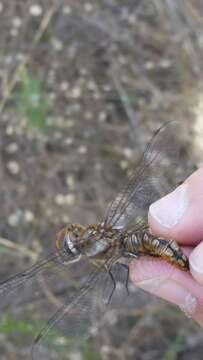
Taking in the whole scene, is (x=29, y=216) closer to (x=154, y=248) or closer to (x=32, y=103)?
(x=32, y=103)

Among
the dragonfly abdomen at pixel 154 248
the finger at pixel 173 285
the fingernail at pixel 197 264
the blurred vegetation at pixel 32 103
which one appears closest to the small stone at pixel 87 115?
the blurred vegetation at pixel 32 103

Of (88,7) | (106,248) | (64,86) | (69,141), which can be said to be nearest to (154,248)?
(106,248)

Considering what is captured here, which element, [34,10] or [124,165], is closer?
[124,165]

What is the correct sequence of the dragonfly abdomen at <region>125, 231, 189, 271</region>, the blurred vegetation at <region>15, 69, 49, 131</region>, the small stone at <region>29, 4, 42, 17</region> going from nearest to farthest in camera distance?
the dragonfly abdomen at <region>125, 231, 189, 271</region> → the blurred vegetation at <region>15, 69, 49, 131</region> → the small stone at <region>29, 4, 42, 17</region>

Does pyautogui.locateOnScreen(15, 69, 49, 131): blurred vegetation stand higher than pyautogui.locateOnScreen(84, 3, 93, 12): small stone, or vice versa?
pyautogui.locateOnScreen(84, 3, 93, 12): small stone

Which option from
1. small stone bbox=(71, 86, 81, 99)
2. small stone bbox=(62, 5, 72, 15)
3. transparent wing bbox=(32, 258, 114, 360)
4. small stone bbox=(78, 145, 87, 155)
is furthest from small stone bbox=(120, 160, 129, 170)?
transparent wing bbox=(32, 258, 114, 360)

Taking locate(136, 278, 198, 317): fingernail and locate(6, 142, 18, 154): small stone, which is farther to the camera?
locate(6, 142, 18, 154): small stone

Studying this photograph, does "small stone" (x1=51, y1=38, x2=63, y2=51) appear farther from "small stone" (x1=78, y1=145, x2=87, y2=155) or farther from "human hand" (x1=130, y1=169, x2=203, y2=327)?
"human hand" (x1=130, y1=169, x2=203, y2=327)

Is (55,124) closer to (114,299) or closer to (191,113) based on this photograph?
(191,113)
